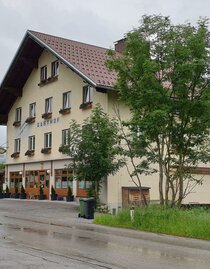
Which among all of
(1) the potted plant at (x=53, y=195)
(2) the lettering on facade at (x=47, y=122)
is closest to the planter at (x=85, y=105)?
(2) the lettering on facade at (x=47, y=122)

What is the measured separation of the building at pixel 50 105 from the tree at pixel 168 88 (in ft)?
28.2

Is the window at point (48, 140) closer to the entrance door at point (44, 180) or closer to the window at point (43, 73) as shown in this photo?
the entrance door at point (44, 180)

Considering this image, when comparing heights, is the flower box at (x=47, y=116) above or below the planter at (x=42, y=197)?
above

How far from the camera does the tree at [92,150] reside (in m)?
26.3

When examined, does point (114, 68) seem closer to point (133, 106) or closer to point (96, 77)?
point (133, 106)

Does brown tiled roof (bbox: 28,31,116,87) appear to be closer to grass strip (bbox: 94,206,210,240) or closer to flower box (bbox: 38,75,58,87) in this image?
flower box (bbox: 38,75,58,87)

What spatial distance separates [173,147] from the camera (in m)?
20.3

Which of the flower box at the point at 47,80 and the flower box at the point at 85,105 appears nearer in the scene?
the flower box at the point at 85,105

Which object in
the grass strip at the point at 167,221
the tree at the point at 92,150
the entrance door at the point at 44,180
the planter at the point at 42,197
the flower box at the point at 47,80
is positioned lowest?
the grass strip at the point at 167,221

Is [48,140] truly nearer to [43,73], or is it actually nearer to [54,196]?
[54,196]

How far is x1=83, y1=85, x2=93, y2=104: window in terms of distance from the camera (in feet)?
107

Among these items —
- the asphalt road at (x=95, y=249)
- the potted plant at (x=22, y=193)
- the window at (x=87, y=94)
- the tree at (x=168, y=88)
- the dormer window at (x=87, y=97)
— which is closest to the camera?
Result: the asphalt road at (x=95, y=249)

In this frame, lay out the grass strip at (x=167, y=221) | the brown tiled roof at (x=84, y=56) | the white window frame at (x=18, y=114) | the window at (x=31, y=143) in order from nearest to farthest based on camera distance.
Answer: the grass strip at (x=167, y=221) → the brown tiled roof at (x=84, y=56) → the window at (x=31, y=143) → the white window frame at (x=18, y=114)

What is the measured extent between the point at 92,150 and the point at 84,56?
31.5 feet
